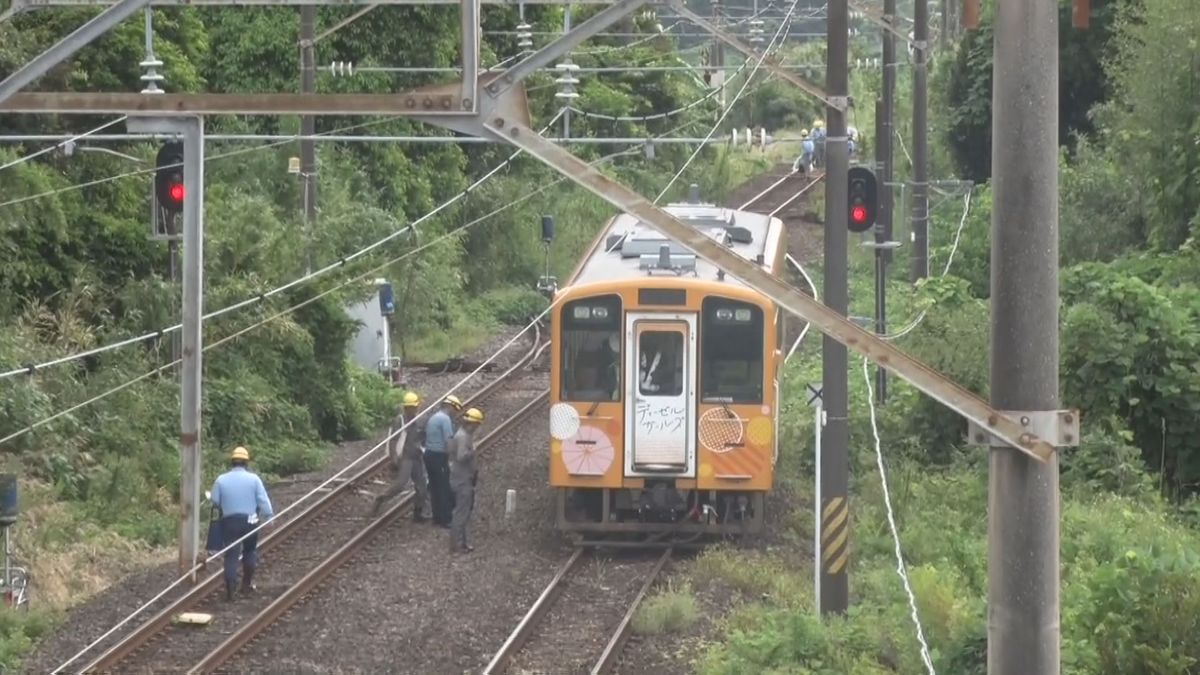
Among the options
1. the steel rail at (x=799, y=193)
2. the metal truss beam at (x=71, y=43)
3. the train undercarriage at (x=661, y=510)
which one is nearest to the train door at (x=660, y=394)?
the train undercarriage at (x=661, y=510)

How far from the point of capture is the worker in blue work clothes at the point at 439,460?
58.4 ft

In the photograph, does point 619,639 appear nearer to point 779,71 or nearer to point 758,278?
point 779,71

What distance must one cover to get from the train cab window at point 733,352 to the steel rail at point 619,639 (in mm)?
1888

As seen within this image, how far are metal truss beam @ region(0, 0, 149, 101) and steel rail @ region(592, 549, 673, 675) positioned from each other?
5.36 metres

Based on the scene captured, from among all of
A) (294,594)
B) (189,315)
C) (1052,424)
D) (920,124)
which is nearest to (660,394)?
(294,594)

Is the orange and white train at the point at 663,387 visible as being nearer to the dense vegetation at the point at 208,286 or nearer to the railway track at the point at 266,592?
the railway track at the point at 266,592

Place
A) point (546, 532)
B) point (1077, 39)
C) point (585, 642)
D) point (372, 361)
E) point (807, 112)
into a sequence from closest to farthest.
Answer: point (585, 642) < point (546, 532) < point (372, 361) < point (1077, 39) < point (807, 112)

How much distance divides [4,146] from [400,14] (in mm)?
13306

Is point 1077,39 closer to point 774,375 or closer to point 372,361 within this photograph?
point 372,361

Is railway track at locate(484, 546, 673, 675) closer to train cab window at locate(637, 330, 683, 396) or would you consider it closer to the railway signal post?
train cab window at locate(637, 330, 683, 396)

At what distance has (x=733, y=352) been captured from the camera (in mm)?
17047

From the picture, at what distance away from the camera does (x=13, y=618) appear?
14.1 m

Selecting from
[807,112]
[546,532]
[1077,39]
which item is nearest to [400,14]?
[1077,39]

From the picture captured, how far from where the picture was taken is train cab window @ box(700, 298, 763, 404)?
1700 cm
